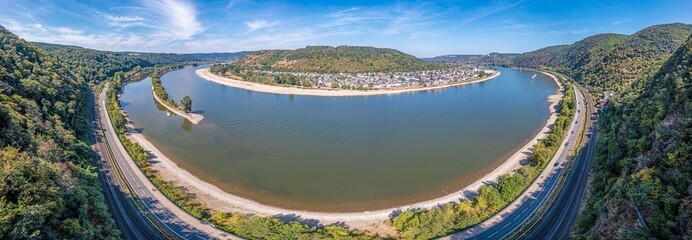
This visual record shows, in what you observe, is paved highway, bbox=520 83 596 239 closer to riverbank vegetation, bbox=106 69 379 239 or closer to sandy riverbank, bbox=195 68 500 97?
riverbank vegetation, bbox=106 69 379 239

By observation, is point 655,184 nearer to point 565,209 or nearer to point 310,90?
point 565,209

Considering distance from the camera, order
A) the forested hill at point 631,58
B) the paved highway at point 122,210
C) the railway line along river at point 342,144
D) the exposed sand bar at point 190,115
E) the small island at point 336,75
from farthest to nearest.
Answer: the small island at point 336,75
the forested hill at point 631,58
the exposed sand bar at point 190,115
the railway line along river at point 342,144
the paved highway at point 122,210

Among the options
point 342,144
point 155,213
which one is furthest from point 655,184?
point 155,213

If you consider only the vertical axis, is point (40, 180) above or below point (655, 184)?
above

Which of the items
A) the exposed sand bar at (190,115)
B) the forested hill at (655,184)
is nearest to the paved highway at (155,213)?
the exposed sand bar at (190,115)

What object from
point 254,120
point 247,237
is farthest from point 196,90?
point 247,237

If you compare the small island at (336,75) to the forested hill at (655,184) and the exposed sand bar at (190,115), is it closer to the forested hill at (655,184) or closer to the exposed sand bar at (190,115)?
the exposed sand bar at (190,115)

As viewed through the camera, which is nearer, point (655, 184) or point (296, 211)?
point (655, 184)
